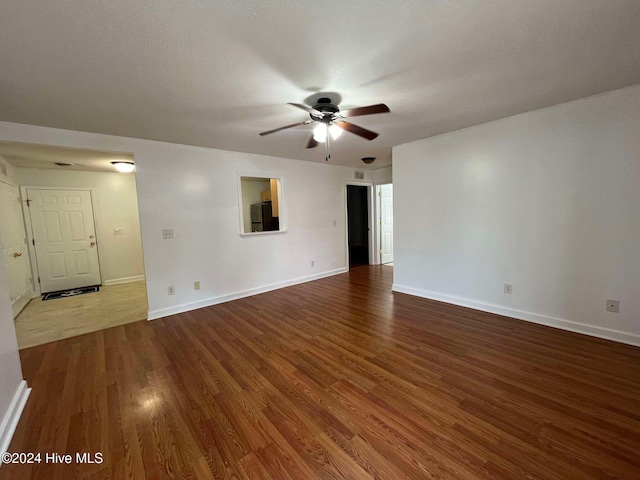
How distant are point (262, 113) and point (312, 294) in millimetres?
2869

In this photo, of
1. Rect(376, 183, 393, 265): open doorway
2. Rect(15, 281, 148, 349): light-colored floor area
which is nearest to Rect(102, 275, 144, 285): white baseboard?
Rect(15, 281, 148, 349): light-colored floor area

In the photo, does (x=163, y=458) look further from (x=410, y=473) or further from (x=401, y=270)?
(x=401, y=270)

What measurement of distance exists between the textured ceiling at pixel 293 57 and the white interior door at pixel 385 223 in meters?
3.69

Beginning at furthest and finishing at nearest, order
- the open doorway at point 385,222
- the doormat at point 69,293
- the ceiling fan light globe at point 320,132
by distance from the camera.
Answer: the open doorway at point 385,222, the doormat at point 69,293, the ceiling fan light globe at point 320,132

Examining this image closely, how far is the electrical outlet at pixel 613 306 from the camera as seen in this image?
8.29 ft

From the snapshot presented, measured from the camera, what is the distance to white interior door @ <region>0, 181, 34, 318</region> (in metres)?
3.68

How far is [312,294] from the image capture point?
4.40m

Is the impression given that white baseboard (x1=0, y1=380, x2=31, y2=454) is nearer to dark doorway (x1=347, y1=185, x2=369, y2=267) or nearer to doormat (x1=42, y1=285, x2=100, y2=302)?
doormat (x1=42, y1=285, x2=100, y2=302)

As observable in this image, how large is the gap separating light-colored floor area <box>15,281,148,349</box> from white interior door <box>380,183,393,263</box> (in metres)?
5.14

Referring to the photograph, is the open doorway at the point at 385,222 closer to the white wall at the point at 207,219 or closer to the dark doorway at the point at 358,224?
the dark doorway at the point at 358,224

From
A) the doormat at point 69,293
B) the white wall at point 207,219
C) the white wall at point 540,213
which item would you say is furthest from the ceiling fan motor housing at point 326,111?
the doormat at point 69,293

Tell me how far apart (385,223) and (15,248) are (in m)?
6.94

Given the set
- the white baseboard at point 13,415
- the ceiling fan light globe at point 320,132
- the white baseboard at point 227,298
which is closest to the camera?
the white baseboard at point 13,415

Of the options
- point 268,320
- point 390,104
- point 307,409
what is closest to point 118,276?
point 268,320
